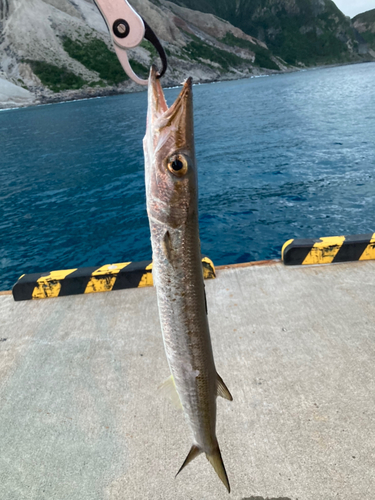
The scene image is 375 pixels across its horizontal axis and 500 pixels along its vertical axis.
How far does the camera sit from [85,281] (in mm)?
5863

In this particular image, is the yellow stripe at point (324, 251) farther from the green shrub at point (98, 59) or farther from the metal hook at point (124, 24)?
the green shrub at point (98, 59)

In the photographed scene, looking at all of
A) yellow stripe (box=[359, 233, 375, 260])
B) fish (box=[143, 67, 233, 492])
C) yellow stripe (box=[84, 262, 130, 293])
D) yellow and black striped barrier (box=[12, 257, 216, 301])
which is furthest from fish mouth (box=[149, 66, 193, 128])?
yellow stripe (box=[359, 233, 375, 260])

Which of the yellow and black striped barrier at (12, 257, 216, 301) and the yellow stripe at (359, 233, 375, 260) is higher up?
the yellow stripe at (359, 233, 375, 260)

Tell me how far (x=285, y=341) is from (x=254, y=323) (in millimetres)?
516

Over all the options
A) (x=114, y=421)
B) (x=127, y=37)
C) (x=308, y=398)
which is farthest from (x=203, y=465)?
(x=127, y=37)

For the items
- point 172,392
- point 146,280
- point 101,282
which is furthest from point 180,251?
point 101,282

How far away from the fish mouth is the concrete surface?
2929mm

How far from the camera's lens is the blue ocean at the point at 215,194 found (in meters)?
12.0

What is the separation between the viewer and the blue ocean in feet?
39.5

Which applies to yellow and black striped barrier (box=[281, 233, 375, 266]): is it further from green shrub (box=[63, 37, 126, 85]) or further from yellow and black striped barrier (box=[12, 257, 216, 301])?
green shrub (box=[63, 37, 126, 85])

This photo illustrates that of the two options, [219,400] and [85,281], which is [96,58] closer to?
[85,281]

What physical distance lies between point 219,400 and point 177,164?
2.82 metres

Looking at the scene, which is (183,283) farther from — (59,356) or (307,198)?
(307,198)

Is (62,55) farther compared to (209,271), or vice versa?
(62,55)
